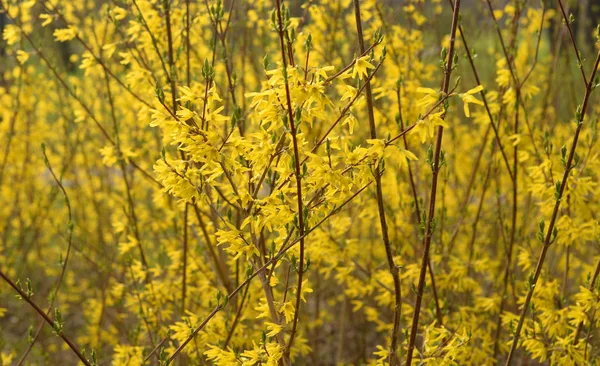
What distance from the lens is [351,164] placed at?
203 centimetres

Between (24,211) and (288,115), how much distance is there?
5.83m

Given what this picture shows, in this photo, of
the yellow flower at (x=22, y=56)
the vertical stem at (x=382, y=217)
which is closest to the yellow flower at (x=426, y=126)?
the vertical stem at (x=382, y=217)

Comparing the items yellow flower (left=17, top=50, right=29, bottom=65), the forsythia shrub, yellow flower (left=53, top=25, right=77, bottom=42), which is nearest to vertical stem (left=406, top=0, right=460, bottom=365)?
the forsythia shrub

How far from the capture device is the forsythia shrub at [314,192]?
2049 mm

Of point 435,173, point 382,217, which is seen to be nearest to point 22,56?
point 382,217

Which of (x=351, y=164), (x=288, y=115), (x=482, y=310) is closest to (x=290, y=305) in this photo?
(x=351, y=164)

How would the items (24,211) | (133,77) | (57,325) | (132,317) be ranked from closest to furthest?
1. (57,325)
2. (133,77)
3. (132,317)
4. (24,211)

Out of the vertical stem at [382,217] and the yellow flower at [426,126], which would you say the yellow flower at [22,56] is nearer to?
the vertical stem at [382,217]

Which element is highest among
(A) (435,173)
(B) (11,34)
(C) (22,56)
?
(B) (11,34)

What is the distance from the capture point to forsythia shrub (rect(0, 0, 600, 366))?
2049mm

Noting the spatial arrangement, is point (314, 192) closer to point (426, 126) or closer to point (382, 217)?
point (382, 217)

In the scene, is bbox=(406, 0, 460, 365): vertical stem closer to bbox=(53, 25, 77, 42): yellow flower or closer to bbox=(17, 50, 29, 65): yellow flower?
bbox=(53, 25, 77, 42): yellow flower

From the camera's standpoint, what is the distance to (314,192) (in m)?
2.26

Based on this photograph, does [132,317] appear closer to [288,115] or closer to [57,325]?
[57,325]
